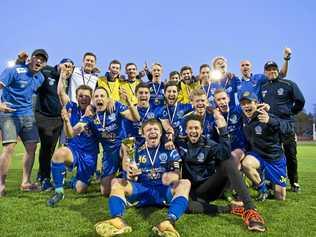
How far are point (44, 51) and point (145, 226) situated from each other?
12.7ft

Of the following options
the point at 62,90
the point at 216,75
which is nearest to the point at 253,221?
the point at 216,75

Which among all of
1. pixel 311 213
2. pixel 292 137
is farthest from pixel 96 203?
pixel 292 137

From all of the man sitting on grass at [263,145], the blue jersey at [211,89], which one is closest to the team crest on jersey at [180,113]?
the blue jersey at [211,89]

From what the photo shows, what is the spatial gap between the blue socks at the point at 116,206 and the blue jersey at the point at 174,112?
2310 mm

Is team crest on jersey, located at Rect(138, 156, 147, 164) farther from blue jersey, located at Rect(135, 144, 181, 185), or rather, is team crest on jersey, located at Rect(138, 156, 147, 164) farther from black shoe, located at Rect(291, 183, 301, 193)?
black shoe, located at Rect(291, 183, 301, 193)

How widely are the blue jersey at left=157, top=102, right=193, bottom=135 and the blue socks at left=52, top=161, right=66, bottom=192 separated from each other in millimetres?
1825

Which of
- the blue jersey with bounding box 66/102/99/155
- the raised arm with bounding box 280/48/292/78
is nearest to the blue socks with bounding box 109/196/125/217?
the blue jersey with bounding box 66/102/99/155

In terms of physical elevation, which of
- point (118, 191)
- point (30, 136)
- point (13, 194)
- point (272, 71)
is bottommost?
point (13, 194)

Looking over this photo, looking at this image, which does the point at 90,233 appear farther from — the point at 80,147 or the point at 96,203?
the point at 80,147

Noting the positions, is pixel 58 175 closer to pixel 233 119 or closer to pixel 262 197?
pixel 233 119

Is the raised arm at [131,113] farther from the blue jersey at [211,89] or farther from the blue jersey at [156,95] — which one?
the blue jersey at [211,89]

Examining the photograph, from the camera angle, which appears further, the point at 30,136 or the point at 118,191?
the point at 30,136

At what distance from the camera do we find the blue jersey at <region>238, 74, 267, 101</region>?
7930 millimetres

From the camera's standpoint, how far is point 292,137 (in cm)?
751
